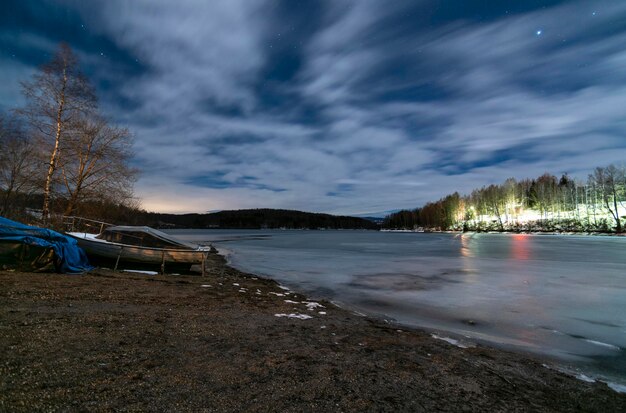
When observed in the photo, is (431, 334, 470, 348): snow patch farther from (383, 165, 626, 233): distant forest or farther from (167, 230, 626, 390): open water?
(383, 165, 626, 233): distant forest

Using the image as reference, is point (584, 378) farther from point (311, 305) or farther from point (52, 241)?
point (52, 241)

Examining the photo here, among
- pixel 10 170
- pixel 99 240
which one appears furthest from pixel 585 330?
pixel 10 170

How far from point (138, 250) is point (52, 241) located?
2.62m

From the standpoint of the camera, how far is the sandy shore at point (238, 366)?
9.32 feet

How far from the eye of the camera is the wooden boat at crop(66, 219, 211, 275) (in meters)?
11.6

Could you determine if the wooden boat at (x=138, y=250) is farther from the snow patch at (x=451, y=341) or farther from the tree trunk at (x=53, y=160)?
the snow patch at (x=451, y=341)

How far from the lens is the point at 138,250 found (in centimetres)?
1170

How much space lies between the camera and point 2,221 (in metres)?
9.16

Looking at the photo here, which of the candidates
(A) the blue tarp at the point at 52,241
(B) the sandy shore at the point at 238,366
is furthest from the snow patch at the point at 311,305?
(A) the blue tarp at the point at 52,241

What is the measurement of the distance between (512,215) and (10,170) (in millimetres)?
112247

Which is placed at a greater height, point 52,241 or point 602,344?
point 52,241

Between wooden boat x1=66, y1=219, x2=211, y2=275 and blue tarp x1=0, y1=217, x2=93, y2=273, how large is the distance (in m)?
0.78

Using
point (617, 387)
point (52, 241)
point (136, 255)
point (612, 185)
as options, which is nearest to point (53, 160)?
point (52, 241)

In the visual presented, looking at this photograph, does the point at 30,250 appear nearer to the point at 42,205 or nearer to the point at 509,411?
the point at 42,205
